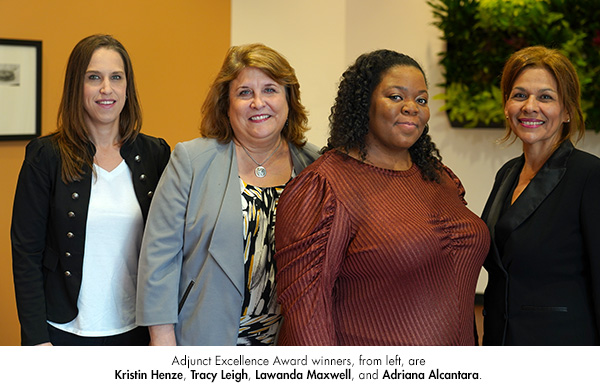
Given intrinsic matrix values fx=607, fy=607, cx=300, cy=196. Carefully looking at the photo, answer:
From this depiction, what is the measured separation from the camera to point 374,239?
63.8 inches

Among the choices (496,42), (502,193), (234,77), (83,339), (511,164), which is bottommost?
(83,339)

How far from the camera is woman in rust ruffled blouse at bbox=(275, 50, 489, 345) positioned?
163cm

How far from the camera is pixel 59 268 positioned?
1.97 metres

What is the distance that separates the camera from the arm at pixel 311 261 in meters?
1.62

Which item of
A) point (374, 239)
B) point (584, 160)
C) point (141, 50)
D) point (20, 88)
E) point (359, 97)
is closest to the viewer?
point (374, 239)

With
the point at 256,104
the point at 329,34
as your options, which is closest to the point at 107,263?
the point at 256,104

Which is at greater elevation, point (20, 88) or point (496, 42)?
point (496, 42)

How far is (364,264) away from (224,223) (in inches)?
17.3

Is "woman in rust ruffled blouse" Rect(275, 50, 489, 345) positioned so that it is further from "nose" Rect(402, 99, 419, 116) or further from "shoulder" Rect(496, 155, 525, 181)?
"shoulder" Rect(496, 155, 525, 181)

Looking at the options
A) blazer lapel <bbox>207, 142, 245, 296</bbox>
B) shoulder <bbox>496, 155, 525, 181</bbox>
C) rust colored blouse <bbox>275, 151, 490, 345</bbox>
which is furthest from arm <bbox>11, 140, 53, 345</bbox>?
shoulder <bbox>496, 155, 525, 181</bbox>

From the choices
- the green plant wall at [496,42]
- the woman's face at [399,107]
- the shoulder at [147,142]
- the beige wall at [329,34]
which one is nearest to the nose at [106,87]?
the shoulder at [147,142]

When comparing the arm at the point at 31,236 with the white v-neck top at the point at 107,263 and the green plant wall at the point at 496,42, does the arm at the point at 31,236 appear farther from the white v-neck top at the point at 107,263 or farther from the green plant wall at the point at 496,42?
the green plant wall at the point at 496,42

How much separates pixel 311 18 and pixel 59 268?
8.07 feet

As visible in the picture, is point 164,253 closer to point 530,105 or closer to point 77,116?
point 77,116
